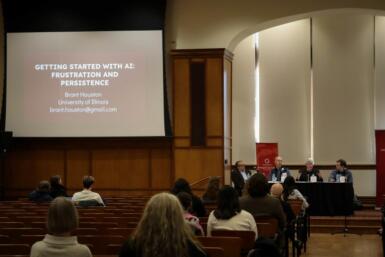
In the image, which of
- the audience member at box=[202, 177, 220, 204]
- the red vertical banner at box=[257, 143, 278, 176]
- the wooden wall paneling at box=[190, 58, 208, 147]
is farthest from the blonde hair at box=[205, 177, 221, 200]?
the red vertical banner at box=[257, 143, 278, 176]

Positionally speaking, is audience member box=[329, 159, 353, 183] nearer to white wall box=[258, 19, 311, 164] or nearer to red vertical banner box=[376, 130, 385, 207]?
red vertical banner box=[376, 130, 385, 207]

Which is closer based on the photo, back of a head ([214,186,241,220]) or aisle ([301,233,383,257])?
back of a head ([214,186,241,220])

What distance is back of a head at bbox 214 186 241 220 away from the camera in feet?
17.8

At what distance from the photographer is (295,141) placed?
663 inches

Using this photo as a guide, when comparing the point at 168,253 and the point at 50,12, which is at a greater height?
the point at 50,12

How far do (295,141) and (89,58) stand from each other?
19.3 ft

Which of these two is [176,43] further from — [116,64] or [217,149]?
[217,149]

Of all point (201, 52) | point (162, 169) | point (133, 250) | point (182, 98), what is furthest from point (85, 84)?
point (133, 250)

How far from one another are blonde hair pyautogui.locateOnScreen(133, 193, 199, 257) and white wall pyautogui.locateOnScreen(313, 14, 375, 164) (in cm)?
1380

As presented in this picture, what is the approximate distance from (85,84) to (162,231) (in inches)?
443

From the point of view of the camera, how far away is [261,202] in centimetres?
639

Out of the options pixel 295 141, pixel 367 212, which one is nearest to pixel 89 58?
pixel 295 141

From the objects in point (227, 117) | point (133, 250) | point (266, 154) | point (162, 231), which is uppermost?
point (227, 117)

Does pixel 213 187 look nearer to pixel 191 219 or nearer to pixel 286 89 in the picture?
pixel 191 219
